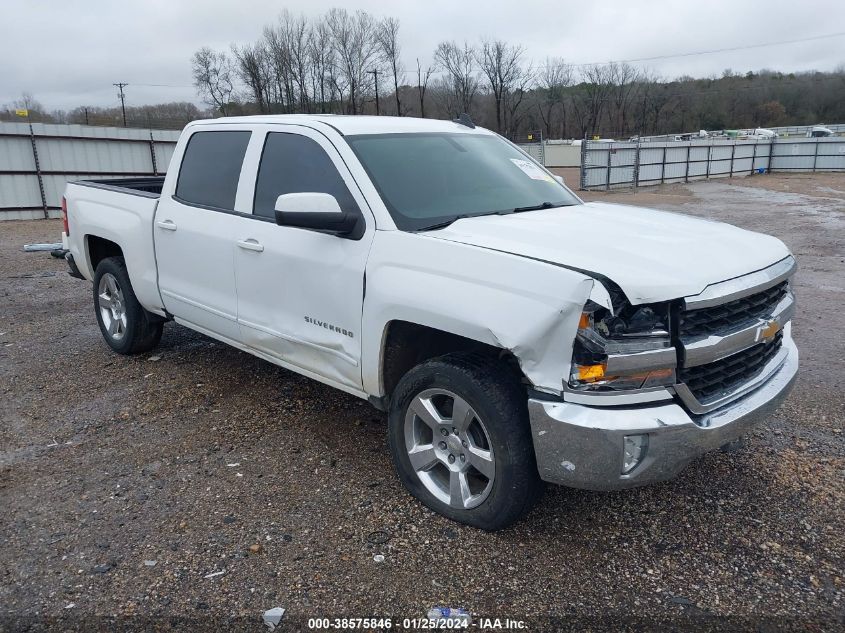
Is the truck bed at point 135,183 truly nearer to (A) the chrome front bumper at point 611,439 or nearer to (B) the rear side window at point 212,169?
(B) the rear side window at point 212,169

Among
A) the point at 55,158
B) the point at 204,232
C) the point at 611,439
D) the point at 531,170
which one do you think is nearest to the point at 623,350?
the point at 611,439

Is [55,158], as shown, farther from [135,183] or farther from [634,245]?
[634,245]

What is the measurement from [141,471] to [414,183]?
7.36 feet

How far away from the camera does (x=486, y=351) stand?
125 inches

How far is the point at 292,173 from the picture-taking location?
4051 millimetres

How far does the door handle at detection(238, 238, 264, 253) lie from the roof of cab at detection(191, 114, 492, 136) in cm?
76

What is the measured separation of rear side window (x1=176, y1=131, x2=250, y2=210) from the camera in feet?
14.5

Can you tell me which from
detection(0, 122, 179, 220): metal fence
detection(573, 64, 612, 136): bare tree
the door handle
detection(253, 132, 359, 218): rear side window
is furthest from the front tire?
detection(573, 64, 612, 136): bare tree

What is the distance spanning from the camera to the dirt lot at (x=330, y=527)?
2.78 m

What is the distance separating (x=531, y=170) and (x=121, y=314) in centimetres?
364

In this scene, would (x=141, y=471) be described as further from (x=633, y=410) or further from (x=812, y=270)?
(x=812, y=270)

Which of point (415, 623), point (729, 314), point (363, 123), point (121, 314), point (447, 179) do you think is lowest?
point (415, 623)

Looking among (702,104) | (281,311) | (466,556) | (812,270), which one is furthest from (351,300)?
(702,104)

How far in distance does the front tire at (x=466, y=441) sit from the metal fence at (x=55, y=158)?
61.9 feet
